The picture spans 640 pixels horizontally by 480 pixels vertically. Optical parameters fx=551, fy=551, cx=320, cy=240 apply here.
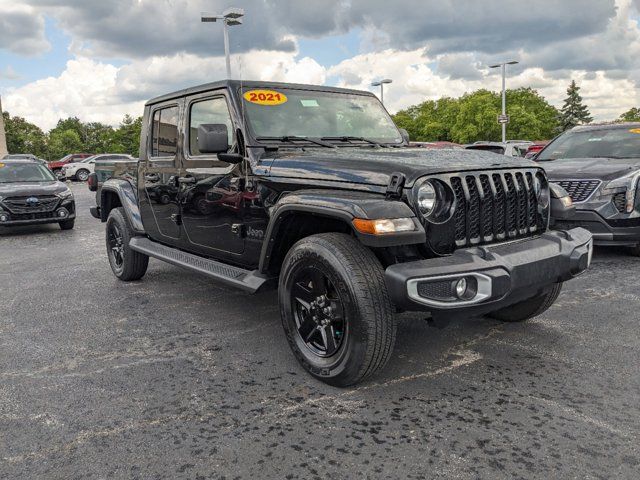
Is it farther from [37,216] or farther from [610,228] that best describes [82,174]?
[610,228]

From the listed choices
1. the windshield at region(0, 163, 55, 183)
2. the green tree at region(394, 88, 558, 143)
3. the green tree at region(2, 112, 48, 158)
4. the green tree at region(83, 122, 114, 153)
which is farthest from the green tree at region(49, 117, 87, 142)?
the windshield at region(0, 163, 55, 183)

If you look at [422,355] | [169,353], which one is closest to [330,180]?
[422,355]

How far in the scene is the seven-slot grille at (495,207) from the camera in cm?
316

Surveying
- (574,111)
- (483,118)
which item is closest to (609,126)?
(483,118)

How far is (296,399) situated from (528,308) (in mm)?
2032

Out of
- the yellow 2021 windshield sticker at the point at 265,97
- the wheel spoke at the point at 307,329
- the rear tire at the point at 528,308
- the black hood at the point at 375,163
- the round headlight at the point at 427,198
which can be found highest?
the yellow 2021 windshield sticker at the point at 265,97

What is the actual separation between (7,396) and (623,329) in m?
4.26

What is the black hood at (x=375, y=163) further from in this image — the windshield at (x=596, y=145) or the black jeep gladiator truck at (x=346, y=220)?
the windshield at (x=596, y=145)

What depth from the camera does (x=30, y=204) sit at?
10.6m

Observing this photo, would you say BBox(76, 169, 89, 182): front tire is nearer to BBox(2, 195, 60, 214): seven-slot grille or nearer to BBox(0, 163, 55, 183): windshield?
BBox(0, 163, 55, 183): windshield

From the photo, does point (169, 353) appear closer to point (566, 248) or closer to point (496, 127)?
point (566, 248)

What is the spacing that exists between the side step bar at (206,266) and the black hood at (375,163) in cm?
74

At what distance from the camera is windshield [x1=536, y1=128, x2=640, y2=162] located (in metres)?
7.15

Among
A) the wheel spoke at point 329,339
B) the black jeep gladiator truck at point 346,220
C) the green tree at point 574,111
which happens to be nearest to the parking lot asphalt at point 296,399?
the wheel spoke at point 329,339
